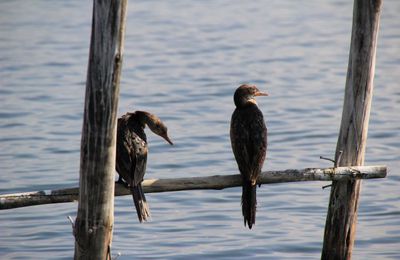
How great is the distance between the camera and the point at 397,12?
2339cm

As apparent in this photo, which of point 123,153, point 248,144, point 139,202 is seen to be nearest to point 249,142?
point 248,144

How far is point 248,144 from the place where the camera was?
27.6 feet

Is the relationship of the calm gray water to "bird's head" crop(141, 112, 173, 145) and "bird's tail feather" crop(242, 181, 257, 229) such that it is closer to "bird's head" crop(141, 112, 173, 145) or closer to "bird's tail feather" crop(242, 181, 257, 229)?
"bird's head" crop(141, 112, 173, 145)

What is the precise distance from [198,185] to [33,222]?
424 cm

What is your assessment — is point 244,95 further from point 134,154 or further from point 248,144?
point 134,154

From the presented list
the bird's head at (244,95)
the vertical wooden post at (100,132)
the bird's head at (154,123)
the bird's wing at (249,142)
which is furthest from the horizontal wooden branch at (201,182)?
the bird's head at (244,95)

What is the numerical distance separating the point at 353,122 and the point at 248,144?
105 cm

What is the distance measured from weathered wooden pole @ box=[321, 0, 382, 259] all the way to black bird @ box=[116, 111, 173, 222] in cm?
165

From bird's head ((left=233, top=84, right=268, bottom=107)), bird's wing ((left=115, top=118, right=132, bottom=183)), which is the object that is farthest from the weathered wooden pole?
bird's wing ((left=115, top=118, right=132, bottom=183))

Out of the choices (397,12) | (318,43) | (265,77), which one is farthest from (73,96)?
(397,12)

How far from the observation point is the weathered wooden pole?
301 inches

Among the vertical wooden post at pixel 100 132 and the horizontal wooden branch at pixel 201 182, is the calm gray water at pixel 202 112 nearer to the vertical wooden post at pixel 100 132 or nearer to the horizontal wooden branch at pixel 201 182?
the horizontal wooden branch at pixel 201 182

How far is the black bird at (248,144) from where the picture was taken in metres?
8.00

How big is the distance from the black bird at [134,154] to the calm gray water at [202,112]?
1894 millimetres
